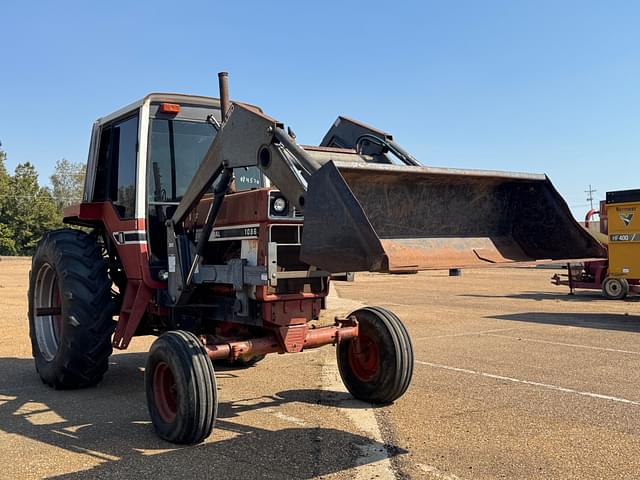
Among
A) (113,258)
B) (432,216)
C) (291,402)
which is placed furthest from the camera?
(113,258)

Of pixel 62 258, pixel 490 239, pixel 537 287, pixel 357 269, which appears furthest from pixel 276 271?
pixel 537 287

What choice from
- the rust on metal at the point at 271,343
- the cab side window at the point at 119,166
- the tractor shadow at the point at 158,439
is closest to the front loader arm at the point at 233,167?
the rust on metal at the point at 271,343

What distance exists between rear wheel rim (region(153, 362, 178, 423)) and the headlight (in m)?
1.52

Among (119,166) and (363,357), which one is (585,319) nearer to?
(363,357)

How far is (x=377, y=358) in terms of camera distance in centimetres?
612

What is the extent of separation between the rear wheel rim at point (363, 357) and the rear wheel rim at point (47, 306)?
3.37 m

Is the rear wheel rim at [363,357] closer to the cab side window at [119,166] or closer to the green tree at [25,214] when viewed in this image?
the cab side window at [119,166]

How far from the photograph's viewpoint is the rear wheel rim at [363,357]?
619cm

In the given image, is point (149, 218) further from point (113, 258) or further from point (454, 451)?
point (454, 451)

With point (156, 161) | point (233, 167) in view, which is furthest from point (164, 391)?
point (156, 161)

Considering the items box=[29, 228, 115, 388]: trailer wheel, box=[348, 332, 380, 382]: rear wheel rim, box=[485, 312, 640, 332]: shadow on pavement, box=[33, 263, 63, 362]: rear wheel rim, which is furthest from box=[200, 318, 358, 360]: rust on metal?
box=[485, 312, 640, 332]: shadow on pavement

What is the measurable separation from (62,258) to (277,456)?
328 cm

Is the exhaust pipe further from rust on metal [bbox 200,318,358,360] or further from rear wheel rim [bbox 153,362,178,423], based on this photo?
rear wheel rim [bbox 153,362,178,423]

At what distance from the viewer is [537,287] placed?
23.5m
